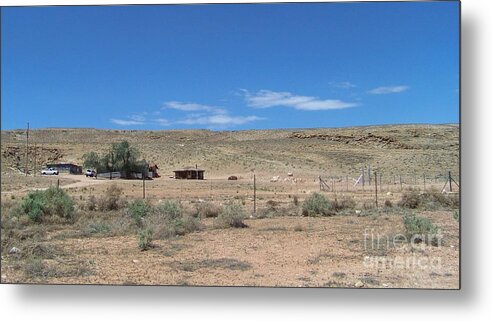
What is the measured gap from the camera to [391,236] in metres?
8.54

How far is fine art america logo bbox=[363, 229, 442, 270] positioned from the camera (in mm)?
6492

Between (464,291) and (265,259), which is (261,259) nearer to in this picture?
(265,259)

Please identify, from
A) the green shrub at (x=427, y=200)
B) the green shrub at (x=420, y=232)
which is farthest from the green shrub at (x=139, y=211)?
the green shrub at (x=427, y=200)

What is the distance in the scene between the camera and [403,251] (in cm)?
721

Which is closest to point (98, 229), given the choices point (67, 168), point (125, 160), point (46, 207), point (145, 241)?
point (46, 207)

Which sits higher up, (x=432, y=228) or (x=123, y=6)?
(x=123, y=6)

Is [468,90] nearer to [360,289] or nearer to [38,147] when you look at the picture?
[360,289]

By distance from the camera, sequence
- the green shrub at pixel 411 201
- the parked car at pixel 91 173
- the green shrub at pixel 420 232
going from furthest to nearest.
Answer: the parked car at pixel 91 173, the green shrub at pixel 411 201, the green shrub at pixel 420 232

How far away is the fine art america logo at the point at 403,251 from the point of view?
256 inches

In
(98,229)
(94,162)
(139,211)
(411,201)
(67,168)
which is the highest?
(94,162)

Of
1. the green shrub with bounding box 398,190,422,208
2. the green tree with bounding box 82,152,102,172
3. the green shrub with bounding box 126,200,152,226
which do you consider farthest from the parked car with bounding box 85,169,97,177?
the green shrub with bounding box 398,190,422,208

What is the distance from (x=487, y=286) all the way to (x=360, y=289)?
1.27m

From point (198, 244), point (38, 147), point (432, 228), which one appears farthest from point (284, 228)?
point (38, 147)

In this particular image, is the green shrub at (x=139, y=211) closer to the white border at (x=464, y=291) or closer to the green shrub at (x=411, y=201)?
the white border at (x=464, y=291)
